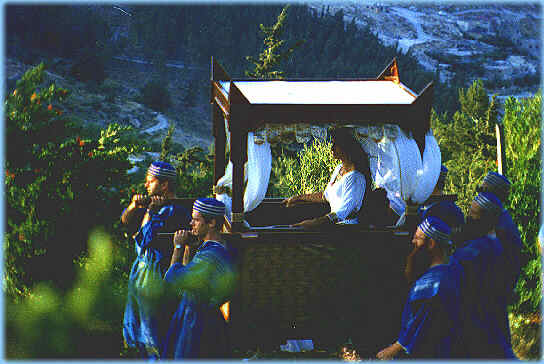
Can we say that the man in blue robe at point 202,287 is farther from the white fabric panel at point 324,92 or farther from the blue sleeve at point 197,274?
the white fabric panel at point 324,92

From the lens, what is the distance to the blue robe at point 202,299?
430cm

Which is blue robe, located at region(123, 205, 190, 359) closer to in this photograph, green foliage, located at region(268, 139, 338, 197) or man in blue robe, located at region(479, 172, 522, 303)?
man in blue robe, located at region(479, 172, 522, 303)

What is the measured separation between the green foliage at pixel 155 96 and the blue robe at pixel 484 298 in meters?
58.1

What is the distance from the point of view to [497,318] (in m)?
5.13

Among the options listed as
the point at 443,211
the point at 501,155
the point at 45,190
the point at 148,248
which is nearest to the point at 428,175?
the point at 443,211

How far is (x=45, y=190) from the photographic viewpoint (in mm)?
6996

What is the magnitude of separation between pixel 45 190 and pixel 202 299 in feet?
11.7

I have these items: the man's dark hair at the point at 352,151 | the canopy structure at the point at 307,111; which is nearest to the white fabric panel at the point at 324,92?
the canopy structure at the point at 307,111

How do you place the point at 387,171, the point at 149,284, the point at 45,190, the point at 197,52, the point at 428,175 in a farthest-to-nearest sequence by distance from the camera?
1. the point at 197,52
2. the point at 387,171
3. the point at 45,190
4. the point at 428,175
5. the point at 149,284

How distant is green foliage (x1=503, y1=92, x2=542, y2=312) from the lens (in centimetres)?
803

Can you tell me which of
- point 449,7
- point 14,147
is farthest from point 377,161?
point 449,7

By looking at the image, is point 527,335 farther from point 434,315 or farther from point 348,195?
point 434,315

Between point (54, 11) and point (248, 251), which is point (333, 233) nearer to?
point (248, 251)

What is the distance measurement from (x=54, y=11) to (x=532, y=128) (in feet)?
218
